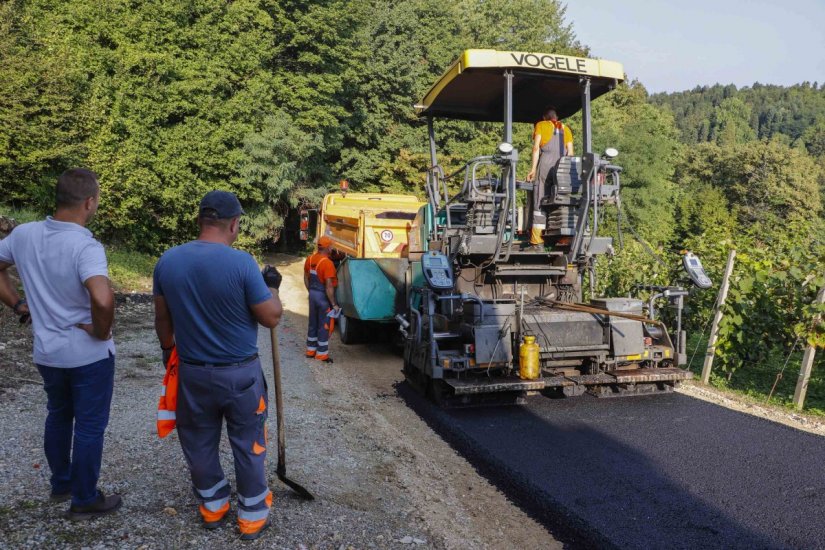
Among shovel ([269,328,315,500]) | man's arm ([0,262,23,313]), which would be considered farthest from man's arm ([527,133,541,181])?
man's arm ([0,262,23,313])

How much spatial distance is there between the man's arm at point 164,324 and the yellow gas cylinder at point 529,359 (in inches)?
126

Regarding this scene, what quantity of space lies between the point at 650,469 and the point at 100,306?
349 centimetres

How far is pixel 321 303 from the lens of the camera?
8.05m

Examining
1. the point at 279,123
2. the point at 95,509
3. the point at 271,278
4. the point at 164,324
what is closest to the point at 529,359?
the point at 271,278

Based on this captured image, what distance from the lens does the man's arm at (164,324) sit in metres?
2.92

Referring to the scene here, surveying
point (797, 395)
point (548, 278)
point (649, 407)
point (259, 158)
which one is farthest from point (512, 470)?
point (259, 158)

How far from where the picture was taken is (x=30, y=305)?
117 inches

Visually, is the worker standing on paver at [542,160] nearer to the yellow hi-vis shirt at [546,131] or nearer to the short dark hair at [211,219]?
the yellow hi-vis shirt at [546,131]

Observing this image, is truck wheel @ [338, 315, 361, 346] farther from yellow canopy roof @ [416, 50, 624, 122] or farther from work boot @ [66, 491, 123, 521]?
work boot @ [66, 491, 123, 521]

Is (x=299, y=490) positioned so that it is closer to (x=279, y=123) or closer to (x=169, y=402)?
(x=169, y=402)

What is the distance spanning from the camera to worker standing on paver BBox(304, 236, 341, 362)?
806 centimetres

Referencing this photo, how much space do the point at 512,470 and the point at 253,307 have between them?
2215mm

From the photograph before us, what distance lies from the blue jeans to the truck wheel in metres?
6.20

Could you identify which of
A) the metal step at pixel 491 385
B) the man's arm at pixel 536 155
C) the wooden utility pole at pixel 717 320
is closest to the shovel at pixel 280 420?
the metal step at pixel 491 385
